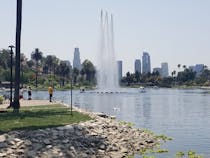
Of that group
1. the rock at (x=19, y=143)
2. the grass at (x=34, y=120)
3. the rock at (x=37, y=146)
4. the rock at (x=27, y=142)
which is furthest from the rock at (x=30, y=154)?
the grass at (x=34, y=120)

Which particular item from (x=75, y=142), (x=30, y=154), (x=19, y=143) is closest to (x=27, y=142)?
(x=19, y=143)

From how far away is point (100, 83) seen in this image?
16312 cm

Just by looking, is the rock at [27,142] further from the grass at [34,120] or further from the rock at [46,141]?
the grass at [34,120]

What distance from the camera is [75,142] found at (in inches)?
1079

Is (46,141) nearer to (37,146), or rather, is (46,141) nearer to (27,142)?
(37,146)

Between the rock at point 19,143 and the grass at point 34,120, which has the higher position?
the grass at point 34,120

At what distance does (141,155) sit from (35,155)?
25.6 ft

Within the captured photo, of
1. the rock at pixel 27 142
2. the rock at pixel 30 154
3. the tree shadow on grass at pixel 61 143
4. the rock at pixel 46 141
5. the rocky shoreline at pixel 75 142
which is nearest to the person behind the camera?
the rock at pixel 30 154

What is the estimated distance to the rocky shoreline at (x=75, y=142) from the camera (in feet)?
79.7

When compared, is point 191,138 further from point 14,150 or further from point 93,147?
point 14,150

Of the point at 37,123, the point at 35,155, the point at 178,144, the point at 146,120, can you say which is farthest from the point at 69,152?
the point at 146,120

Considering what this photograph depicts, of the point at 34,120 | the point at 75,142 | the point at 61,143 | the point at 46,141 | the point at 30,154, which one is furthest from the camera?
the point at 34,120

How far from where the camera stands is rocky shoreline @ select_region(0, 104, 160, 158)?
24297 millimetres

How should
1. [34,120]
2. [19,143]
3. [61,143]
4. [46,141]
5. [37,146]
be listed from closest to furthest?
[19,143] → [37,146] → [46,141] → [61,143] → [34,120]
